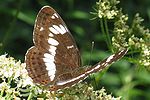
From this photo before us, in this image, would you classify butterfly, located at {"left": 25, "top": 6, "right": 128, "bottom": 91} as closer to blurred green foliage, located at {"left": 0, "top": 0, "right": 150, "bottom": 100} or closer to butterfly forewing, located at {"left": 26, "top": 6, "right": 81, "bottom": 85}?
butterfly forewing, located at {"left": 26, "top": 6, "right": 81, "bottom": 85}

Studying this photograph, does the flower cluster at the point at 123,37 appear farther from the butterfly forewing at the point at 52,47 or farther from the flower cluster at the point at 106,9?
the butterfly forewing at the point at 52,47

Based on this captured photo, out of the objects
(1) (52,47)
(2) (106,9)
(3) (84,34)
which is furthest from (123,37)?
(3) (84,34)

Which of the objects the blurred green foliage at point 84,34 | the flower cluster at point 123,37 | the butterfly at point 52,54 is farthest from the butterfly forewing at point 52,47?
the blurred green foliage at point 84,34

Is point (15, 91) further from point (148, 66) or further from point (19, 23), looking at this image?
point (19, 23)

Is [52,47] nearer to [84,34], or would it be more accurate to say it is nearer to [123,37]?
[123,37]

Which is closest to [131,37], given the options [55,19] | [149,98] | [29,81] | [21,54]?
[55,19]

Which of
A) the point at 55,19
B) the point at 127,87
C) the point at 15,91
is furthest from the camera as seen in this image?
the point at 127,87
